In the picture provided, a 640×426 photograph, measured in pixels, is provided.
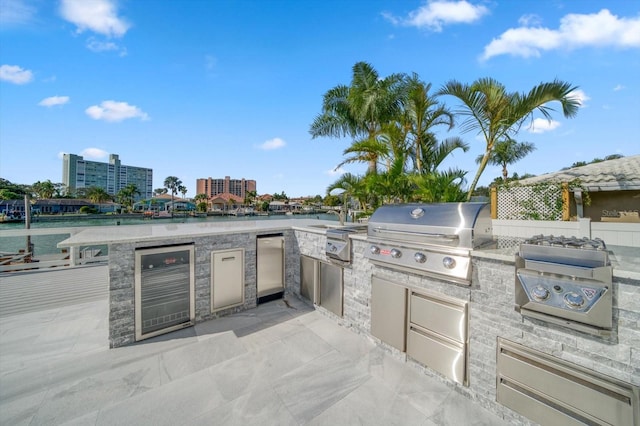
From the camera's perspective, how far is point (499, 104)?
14.3 ft

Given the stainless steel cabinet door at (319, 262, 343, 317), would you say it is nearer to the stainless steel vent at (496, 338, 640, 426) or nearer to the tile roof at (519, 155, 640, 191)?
the stainless steel vent at (496, 338, 640, 426)

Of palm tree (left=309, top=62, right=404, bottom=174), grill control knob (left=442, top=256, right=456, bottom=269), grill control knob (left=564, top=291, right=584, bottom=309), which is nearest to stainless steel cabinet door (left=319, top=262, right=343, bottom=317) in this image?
grill control knob (left=442, top=256, right=456, bottom=269)

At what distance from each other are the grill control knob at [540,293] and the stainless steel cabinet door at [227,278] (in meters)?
3.67

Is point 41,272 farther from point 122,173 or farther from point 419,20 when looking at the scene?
point 122,173

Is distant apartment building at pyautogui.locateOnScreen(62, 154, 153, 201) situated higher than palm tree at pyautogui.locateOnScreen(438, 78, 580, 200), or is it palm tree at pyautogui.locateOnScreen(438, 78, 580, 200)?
distant apartment building at pyautogui.locateOnScreen(62, 154, 153, 201)

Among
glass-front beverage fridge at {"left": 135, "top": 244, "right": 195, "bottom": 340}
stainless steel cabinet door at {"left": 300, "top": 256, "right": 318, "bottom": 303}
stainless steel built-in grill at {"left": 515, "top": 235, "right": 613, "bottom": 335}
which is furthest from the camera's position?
stainless steel cabinet door at {"left": 300, "top": 256, "right": 318, "bottom": 303}

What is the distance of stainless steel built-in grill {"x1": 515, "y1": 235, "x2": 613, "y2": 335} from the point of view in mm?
1384

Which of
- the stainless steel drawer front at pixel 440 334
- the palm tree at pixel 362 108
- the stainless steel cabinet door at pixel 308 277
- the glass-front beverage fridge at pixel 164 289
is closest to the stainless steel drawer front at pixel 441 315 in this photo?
the stainless steel drawer front at pixel 440 334

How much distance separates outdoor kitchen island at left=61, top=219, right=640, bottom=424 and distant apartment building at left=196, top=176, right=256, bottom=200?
8589cm

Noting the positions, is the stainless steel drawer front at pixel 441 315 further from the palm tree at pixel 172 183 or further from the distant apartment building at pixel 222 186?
the distant apartment building at pixel 222 186

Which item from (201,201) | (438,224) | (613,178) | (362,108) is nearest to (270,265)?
(438,224)

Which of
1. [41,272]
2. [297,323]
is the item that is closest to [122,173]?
[41,272]

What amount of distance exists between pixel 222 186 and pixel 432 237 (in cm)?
9424

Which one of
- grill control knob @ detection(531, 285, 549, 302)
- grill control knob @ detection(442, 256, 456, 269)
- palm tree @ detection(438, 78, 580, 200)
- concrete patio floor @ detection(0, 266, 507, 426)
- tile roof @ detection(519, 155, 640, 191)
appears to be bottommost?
concrete patio floor @ detection(0, 266, 507, 426)
